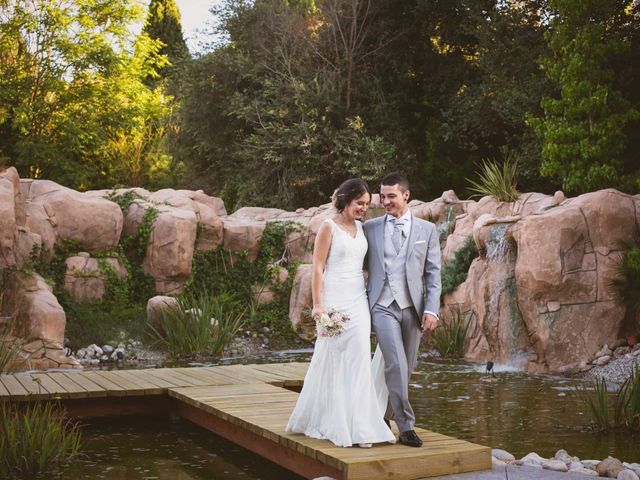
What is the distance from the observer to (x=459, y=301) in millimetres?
14977

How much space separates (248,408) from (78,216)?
32.0 feet

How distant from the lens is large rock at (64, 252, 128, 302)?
15.7 meters

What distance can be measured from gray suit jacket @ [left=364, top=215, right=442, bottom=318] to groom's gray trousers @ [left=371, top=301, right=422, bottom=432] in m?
0.09

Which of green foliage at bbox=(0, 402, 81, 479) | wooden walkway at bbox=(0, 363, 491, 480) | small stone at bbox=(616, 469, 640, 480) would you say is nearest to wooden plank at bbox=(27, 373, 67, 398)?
wooden walkway at bbox=(0, 363, 491, 480)

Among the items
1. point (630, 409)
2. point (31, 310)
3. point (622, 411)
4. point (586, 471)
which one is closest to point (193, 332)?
point (31, 310)

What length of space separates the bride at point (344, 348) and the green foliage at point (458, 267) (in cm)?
961

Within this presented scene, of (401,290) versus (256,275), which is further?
(256,275)

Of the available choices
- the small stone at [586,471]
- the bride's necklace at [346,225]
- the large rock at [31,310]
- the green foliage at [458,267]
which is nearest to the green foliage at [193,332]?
the large rock at [31,310]

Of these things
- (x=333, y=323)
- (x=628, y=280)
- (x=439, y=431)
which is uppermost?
(x=628, y=280)

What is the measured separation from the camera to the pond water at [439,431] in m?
6.74

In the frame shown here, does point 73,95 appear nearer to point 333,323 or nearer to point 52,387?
point 52,387

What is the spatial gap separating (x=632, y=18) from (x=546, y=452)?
1358 cm

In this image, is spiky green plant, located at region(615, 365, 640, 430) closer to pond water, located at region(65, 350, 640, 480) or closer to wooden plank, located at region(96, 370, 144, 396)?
pond water, located at region(65, 350, 640, 480)

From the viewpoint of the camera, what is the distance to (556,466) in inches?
230
